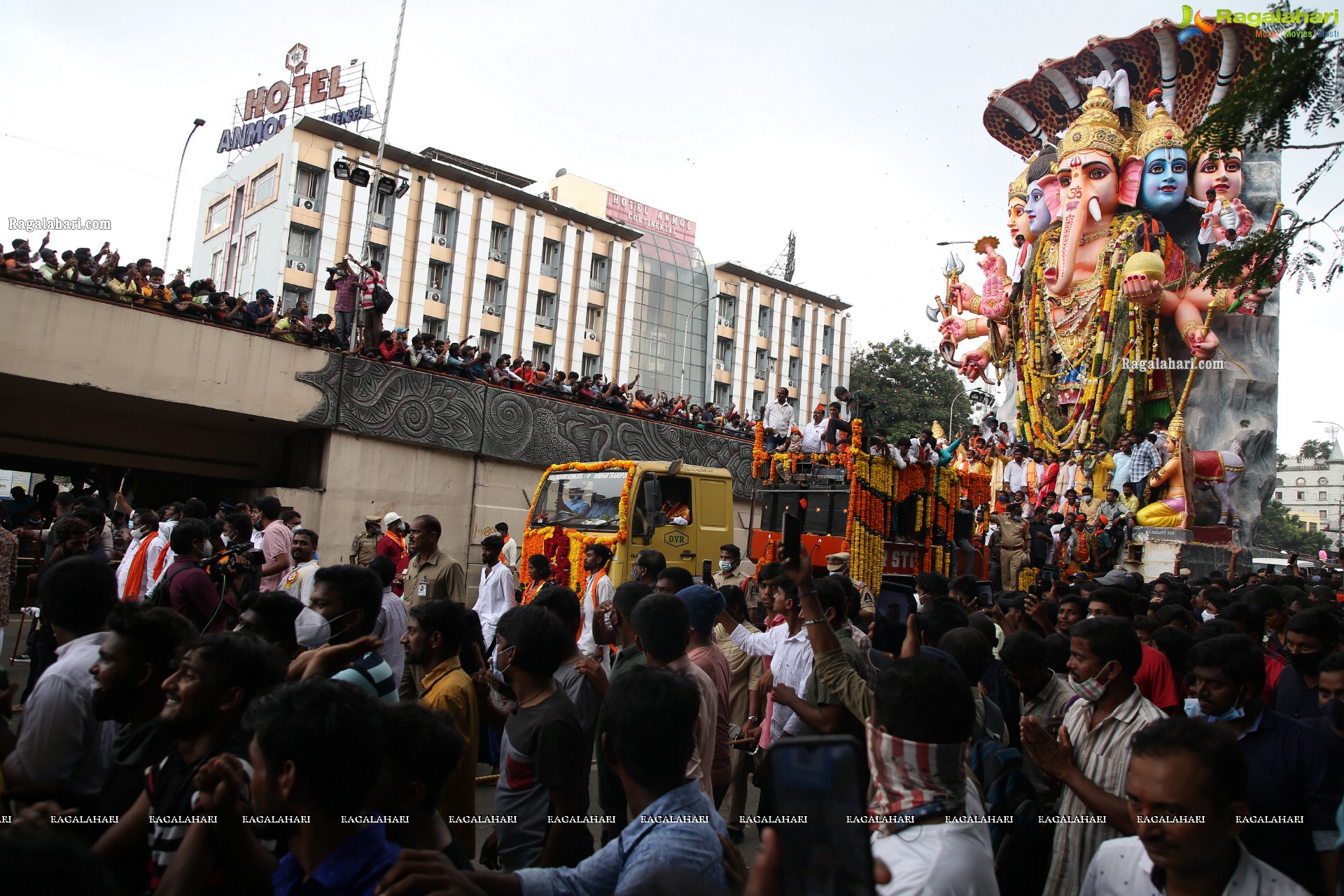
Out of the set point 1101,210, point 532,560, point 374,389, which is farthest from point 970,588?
point 1101,210

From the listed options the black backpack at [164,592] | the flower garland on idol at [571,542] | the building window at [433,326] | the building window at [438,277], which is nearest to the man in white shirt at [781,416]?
the flower garland on idol at [571,542]

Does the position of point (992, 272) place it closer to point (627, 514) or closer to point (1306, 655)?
point (627, 514)

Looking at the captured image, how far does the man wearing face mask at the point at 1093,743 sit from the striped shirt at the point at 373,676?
227 centimetres

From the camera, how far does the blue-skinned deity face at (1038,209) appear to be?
24734mm

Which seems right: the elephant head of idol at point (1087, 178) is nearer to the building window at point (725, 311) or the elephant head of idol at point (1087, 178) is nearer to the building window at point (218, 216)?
the building window at point (725, 311)

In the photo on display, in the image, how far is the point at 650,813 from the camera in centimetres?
227

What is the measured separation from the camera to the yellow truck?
11125 mm

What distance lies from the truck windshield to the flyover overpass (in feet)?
15.4

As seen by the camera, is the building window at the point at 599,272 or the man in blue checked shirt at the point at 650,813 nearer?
the man in blue checked shirt at the point at 650,813

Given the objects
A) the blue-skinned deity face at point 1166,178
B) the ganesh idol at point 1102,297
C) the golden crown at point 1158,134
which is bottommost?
the ganesh idol at point 1102,297

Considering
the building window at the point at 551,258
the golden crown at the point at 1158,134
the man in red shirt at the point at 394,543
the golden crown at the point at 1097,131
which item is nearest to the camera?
the man in red shirt at the point at 394,543

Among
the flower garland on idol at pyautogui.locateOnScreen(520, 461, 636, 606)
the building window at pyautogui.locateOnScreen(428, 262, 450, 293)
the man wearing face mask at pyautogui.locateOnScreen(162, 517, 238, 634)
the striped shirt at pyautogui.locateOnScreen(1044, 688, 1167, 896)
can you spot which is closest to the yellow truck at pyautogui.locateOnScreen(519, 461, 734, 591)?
the flower garland on idol at pyautogui.locateOnScreen(520, 461, 636, 606)

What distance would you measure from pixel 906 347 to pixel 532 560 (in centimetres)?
3910

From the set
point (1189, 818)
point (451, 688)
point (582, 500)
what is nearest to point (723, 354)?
point (582, 500)
